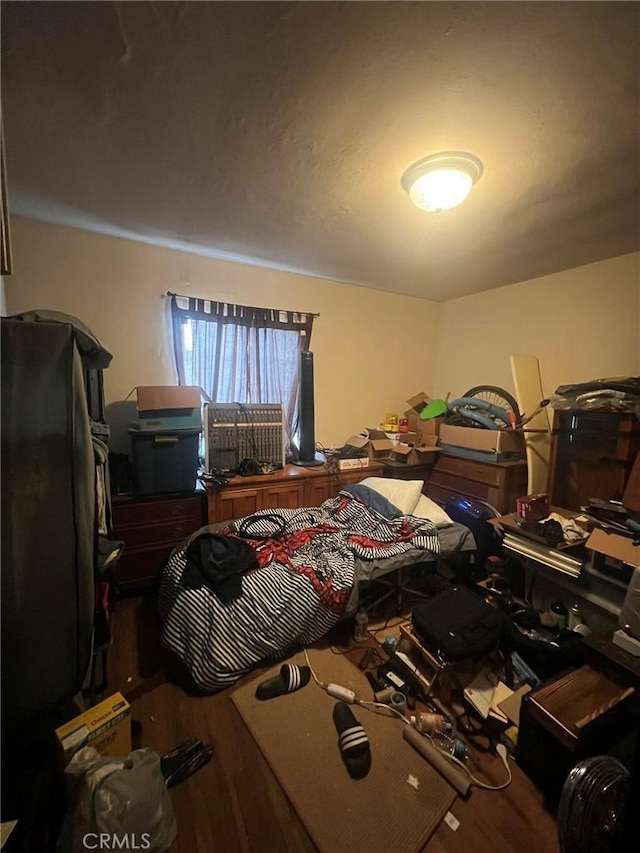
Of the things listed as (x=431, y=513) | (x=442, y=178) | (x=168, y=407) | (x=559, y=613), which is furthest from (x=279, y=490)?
(x=442, y=178)

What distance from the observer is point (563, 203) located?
5.66 feet

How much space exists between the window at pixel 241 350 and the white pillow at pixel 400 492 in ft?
3.07

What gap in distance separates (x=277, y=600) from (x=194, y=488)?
3.34 ft

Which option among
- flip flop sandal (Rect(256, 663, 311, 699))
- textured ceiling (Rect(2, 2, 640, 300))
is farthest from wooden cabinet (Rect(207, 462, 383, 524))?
textured ceiling (Rect(2, 2, 640, 300))

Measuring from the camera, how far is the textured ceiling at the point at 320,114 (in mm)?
878

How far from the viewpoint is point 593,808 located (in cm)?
86

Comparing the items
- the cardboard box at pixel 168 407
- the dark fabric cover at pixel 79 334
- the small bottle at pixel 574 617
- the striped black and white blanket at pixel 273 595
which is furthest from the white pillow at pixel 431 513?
the dark fabric cover at pixel 79 334

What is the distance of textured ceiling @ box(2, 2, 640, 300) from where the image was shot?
878 mm

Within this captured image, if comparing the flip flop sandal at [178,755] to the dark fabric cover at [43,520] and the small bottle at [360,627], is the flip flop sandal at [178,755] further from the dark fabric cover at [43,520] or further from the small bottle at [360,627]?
the small bottle at [360,627]

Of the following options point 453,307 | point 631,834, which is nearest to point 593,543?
point 631,834

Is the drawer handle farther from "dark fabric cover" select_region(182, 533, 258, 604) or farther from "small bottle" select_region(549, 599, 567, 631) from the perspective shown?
"small bottle" select_region(549, 599, 567, 631)

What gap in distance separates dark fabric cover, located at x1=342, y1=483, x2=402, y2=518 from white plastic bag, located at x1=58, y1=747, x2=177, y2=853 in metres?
1.69

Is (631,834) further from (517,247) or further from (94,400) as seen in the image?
(517,247)

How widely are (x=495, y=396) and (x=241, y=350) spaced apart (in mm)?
2476
